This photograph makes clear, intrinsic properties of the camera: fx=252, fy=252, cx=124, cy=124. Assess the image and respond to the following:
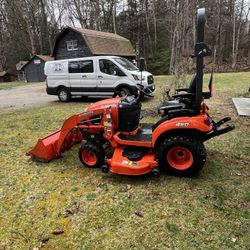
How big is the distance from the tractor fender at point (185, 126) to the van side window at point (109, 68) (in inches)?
252

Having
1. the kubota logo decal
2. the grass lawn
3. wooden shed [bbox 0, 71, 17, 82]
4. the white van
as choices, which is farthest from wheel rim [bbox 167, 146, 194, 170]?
wooden shed [bbox 0, 71, 17, 82]

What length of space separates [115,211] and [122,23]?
113 feet

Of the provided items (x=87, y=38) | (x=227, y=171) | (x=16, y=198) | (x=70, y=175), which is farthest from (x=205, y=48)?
(x=87, y=38)

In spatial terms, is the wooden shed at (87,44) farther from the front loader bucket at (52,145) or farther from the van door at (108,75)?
the front loader bucket at (52,145)

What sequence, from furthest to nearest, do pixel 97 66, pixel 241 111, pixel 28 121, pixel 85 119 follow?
pixel 97 66 → pixel 28 121 → pixel 241 111 → pixel 85 119

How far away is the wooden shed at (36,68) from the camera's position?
2950cm

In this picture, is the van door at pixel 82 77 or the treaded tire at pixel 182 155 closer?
the treaded tire at pixel 182 155

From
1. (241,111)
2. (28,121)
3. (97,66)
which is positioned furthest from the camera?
(97,66)

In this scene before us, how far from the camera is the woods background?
89.0 feet

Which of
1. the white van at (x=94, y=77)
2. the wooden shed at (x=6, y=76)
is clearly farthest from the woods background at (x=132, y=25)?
the white van at (x=94, y=77)

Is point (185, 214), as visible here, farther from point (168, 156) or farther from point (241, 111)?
point (241, 111)

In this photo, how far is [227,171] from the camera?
381 centimetres

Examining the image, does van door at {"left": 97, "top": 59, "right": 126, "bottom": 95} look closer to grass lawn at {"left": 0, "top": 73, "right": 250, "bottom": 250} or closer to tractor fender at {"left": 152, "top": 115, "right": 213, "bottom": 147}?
grass lawn at {"left": 0, "top": 73, "right": 250, "bottom": 250}

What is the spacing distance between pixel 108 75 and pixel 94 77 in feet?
2.15
